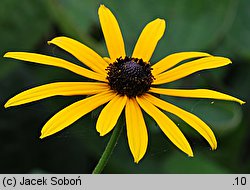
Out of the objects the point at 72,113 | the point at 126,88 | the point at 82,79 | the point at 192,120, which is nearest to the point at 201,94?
the point at 192,120

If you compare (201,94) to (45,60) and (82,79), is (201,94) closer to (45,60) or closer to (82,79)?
(45,60)

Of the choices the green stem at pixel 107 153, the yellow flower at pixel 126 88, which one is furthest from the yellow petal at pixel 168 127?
the green stem at pixel 107 153

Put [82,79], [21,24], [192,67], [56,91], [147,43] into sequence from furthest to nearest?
[21,24] < [82,79] < [147,43] < [192,67] < [56,91]

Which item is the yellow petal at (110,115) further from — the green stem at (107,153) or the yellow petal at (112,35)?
the yellow petal at (112,35)

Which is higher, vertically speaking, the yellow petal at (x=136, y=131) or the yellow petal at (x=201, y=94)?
the yellow petal at (x=201, y=94)

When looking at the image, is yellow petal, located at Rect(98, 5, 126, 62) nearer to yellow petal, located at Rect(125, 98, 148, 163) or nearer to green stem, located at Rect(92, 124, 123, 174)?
yellow petal, located at Rect(125, 98, 148, 163)

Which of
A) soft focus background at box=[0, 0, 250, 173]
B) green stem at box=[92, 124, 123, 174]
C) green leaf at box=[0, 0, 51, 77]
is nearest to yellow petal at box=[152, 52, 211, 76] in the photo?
green stem at box=[92, 124, 123, 174]
